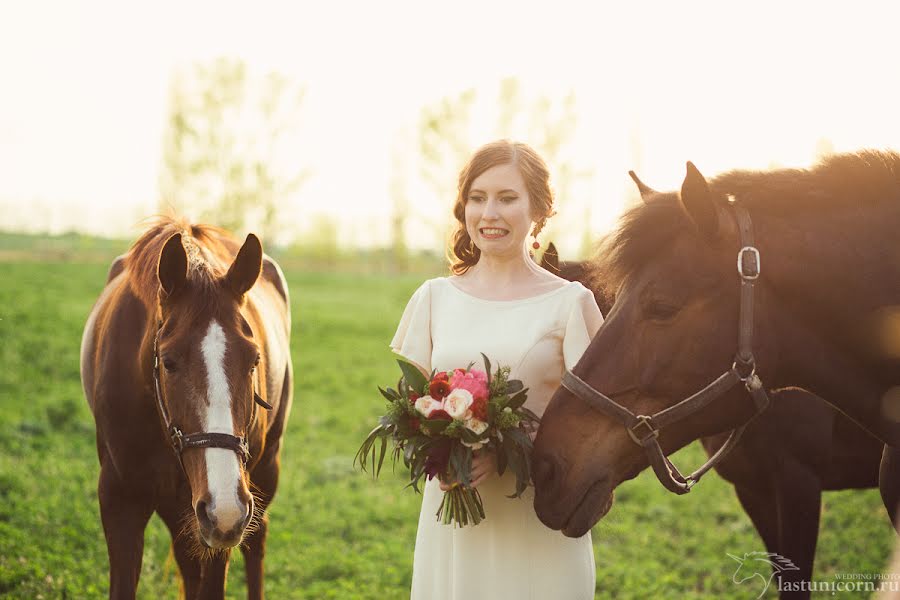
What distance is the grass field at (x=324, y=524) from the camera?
16.5ft

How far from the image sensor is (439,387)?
2.59m

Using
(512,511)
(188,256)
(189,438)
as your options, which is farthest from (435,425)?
(188,256)

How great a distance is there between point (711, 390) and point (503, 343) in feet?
2.67

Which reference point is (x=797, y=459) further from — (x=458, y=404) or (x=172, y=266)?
(x=172, y=266)

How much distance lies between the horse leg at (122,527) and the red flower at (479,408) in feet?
6.36

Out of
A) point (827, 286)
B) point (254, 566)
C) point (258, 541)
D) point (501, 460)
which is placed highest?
point (827, 286)

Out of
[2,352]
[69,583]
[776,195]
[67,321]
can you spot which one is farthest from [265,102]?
[776,195]

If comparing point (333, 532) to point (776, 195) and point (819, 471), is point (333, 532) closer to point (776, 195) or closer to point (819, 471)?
point (819, 471)

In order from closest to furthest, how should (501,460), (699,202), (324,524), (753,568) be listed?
1. (699,202)
2. (501,460)
3. (753,568)
4. (324,524)

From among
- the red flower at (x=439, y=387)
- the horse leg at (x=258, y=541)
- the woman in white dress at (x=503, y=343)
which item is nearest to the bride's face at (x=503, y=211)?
the woman in white dress at (x=503, y=343)

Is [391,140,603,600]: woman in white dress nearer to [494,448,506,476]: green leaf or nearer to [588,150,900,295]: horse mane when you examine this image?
[494,448,506,476]: green leaf

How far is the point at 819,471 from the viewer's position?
13.8 ft

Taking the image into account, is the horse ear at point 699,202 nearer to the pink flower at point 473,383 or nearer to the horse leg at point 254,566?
the pink flower at point 473,383

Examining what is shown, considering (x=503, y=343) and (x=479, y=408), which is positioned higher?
(x=503, y=343)
